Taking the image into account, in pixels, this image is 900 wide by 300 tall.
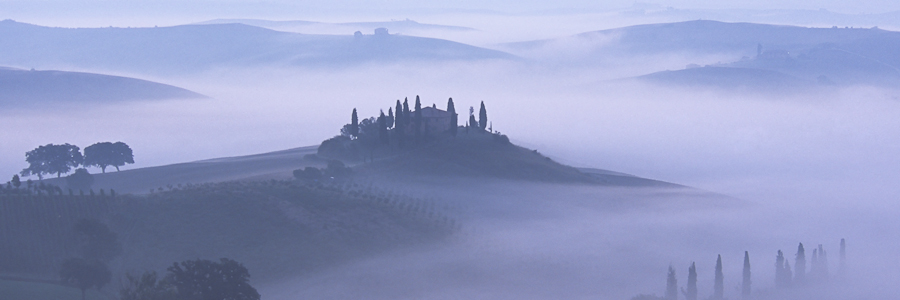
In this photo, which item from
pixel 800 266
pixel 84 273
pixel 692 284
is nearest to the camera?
pixel 84 273

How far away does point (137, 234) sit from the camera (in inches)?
2228

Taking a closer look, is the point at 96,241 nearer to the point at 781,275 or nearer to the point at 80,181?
the point at 80,181

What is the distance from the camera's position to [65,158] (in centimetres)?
9162

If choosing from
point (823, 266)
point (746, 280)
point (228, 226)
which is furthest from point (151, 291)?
point (823, 266)

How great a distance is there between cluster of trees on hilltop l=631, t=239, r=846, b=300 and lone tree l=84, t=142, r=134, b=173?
65002 mm

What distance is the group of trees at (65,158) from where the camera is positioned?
90.9 meters

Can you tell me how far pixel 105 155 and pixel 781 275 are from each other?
236 ft

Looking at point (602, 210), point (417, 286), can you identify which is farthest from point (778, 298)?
point (417, 286)

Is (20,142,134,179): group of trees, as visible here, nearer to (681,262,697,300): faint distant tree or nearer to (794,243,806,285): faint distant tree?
(681,262,697,300): faint distant tree

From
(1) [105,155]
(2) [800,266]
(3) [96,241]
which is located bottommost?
(2) [800,266]

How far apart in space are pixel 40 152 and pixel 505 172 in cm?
5055

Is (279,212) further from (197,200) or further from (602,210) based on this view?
(602,210)

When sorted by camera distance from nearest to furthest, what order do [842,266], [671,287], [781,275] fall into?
[671,287], [781,275], [842,266]

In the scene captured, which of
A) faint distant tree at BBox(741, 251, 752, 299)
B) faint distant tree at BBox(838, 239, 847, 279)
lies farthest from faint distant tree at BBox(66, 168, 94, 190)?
faint distant tree at BBox(838, 239, 847, 279)
